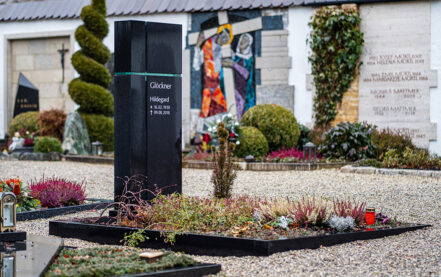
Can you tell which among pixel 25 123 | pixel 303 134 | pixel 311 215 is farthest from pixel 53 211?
pixel 25 123

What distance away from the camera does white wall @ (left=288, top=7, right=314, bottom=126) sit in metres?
15.9

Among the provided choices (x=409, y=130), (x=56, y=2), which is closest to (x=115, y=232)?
(x=409, y=130)

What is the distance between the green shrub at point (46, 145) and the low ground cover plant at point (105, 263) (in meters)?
10.2

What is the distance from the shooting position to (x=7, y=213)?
533cm

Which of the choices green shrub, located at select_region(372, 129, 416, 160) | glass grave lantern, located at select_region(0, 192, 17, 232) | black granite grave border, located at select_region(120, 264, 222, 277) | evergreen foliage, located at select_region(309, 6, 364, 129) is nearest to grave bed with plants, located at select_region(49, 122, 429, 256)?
black granite grave border, located at select_region(120, 264, 222, 277)

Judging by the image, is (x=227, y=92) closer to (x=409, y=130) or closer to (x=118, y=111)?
(x=409, y=130)

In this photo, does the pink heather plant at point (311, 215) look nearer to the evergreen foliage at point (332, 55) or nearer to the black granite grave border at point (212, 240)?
the black granite grave border at point (212, 240)

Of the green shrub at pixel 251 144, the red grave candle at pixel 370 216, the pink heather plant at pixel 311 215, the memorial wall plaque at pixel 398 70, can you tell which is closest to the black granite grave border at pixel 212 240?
the red grave candle at pixel 370 216

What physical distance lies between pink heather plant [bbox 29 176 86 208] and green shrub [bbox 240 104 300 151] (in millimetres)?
6570

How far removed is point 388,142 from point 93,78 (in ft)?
23.3

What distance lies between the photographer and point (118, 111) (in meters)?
6.63

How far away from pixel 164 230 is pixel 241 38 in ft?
38.2

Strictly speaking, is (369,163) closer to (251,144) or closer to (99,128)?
(251,144)

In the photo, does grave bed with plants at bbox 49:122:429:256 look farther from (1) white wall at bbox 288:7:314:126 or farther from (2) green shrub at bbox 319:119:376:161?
(1) white wall at bbox 288:7:314:126
